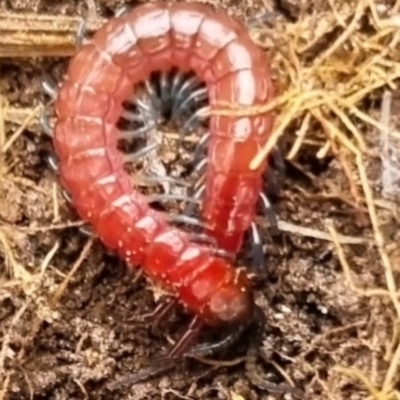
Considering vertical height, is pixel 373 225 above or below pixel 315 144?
below

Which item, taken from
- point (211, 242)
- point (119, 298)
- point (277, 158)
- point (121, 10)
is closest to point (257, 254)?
point (211, 242)

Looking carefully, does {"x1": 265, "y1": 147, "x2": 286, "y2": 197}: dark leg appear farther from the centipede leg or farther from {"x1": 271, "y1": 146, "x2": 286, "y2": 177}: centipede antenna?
the centipede leg

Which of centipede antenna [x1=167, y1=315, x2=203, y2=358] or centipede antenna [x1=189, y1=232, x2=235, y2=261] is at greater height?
centipede antenna [x1=189, y1=232, x2=235, y2=261]

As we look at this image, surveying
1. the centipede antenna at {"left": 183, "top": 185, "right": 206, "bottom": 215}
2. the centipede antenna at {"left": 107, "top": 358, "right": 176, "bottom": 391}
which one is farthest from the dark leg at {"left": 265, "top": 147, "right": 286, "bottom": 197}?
the centipede antenna at {"left": 107, "top": 358, "right": 176, "bottom": 391}

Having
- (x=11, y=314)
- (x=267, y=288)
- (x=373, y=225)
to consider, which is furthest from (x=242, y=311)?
(x=11, y=314)

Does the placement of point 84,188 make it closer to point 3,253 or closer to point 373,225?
point 3,253

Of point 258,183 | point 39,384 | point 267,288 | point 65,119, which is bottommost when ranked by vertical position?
point 39,384
